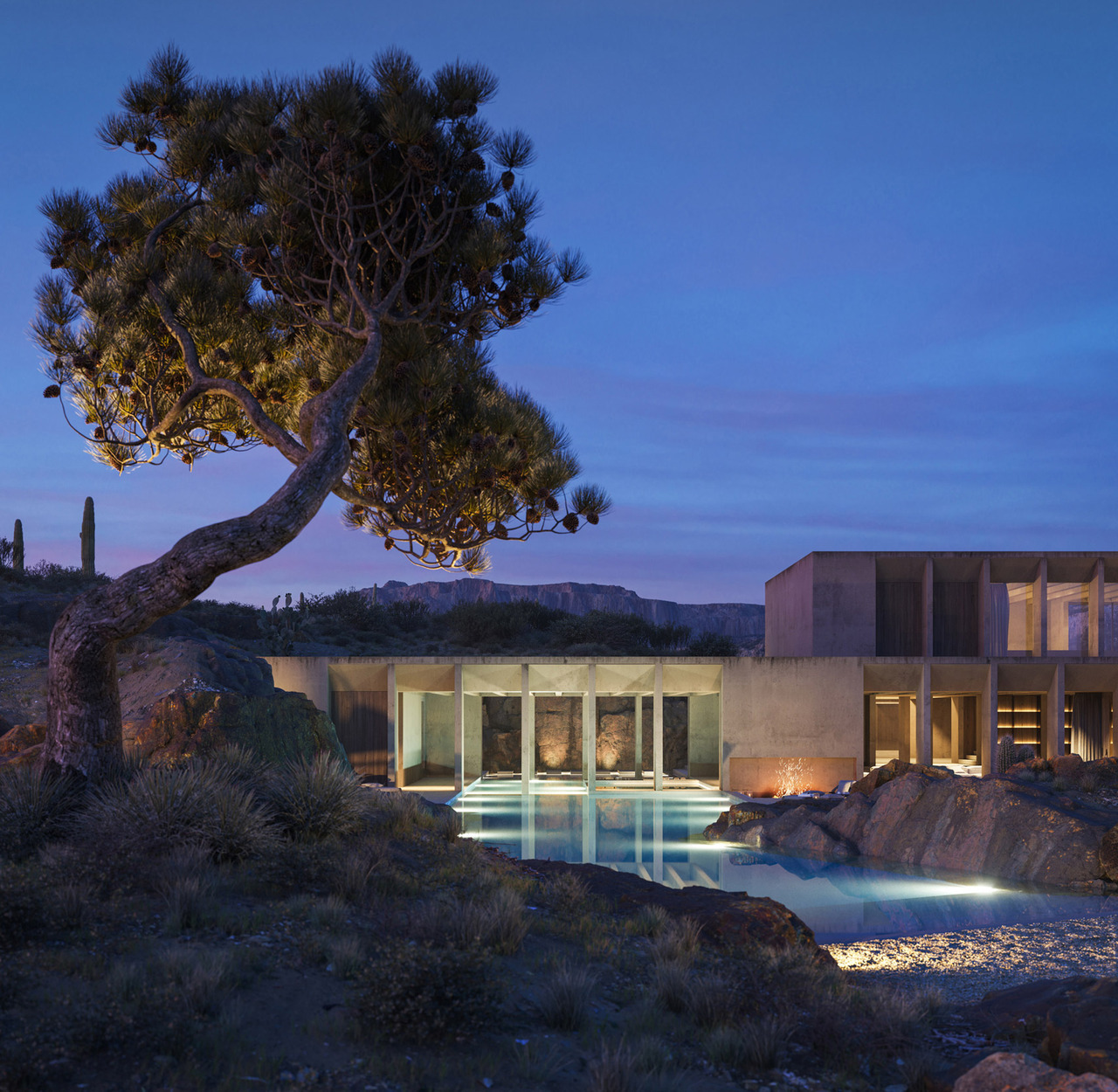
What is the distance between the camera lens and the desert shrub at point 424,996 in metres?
4.52

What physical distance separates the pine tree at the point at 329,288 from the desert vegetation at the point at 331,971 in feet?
9.88

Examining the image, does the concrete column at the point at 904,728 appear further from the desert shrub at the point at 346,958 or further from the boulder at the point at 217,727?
the desert shrub at the point at 346,958

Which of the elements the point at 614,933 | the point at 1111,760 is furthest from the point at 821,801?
the point at 614,933

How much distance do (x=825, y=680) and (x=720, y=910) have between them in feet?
43.7

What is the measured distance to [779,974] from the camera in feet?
20.9

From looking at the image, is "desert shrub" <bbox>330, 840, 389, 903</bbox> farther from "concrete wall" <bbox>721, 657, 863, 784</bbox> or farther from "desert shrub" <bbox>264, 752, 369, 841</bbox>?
"concrete wall" <bbox>721, 657, 863, 784</bbox>

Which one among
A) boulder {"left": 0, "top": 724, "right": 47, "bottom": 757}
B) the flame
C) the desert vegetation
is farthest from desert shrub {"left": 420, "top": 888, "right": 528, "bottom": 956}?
the flame

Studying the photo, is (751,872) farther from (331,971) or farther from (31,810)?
(31,810)

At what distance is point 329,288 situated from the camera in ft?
30.5

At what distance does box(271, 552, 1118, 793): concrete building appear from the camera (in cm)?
2034

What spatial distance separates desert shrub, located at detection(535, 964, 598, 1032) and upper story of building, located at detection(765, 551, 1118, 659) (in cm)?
1778

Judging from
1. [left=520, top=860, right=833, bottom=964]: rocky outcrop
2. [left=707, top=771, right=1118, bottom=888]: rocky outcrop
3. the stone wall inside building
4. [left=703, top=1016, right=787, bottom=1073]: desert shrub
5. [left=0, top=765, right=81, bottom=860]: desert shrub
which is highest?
[left=0, top=765, right=81, bottom=860]: desert shrub

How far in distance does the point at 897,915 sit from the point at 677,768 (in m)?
19.5

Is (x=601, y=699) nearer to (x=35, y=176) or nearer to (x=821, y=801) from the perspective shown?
(x=821, y=801)
